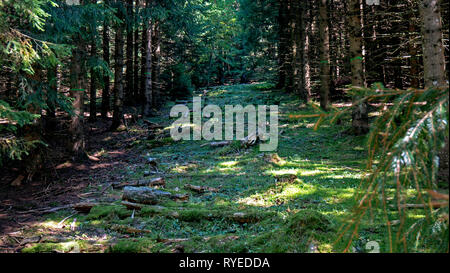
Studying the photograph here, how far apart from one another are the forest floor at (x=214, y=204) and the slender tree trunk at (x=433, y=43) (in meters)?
2.52

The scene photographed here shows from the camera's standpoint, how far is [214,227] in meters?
4.94

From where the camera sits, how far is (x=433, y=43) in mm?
6168

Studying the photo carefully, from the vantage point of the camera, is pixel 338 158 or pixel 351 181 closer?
pixel 351 181

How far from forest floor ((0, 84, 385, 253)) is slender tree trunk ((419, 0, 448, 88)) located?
252 cm

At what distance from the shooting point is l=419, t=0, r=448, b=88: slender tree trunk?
6.15m

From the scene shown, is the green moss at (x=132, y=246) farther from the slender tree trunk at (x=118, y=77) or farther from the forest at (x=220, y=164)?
the slender tree trunk at (x=118, y=77)

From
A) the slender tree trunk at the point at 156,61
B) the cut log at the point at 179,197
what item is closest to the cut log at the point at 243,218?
the cut log at the point at 179,197

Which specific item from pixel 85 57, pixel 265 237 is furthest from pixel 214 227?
pixel 85 57

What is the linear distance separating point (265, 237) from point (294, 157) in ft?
20.3

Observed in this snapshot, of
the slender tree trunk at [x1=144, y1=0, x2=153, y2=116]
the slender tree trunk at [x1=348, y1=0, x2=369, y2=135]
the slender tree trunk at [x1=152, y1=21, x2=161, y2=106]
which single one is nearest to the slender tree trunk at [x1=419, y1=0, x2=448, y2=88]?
the slender tree trunk at [x1=348, y1=0, x2=369, y2=135]

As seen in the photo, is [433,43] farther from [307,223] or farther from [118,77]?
[118,77]

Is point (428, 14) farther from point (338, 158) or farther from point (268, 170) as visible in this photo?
point (268, 170)

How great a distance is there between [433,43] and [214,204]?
5.58 m
